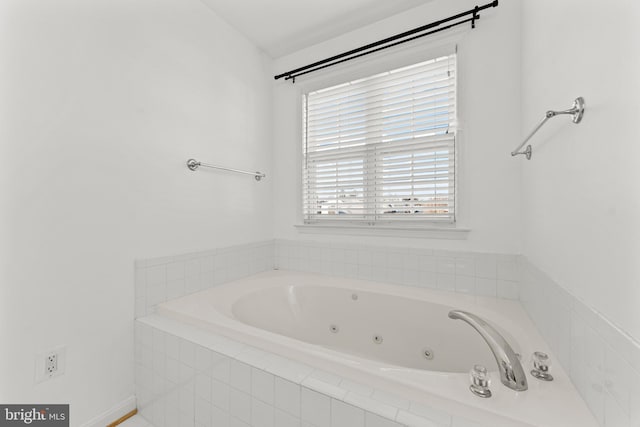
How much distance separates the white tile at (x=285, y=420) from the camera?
0.90 m

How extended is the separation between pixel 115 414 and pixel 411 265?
1830 millimetres

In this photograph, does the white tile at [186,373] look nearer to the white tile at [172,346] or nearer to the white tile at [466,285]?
the white tile at [172,346]

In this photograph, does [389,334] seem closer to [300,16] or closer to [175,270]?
[175,270]

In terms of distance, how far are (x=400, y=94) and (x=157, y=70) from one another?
1.53 meters

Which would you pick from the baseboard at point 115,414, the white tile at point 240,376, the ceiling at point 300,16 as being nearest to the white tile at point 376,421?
the white tile at point 240,376

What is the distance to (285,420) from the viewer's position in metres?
0.92

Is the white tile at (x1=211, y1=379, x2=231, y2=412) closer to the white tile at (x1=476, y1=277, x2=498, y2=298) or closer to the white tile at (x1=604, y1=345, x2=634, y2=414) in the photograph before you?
the white tile at (x1=604, y1=345, x2=634, y2=414)

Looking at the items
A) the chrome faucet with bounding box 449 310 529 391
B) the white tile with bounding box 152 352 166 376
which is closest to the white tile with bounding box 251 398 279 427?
the white tile with bounding box 152 352 166 376

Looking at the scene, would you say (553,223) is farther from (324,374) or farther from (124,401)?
(124,401)

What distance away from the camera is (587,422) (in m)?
0.69

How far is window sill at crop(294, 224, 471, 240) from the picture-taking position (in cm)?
174

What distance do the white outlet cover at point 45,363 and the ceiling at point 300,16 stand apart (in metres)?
2.11

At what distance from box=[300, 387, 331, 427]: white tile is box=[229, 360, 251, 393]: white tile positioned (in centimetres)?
24

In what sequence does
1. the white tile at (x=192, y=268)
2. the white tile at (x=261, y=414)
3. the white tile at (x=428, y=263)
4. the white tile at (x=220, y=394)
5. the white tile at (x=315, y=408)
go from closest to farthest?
1. the white tile at (x=315, y=408)
2. the white tile at (x=261, y=414)
3. the white tile at (x=220, y=394)
4. the white tile at (x=192, y=268)
5. the white tile at (x=428, y=263)
